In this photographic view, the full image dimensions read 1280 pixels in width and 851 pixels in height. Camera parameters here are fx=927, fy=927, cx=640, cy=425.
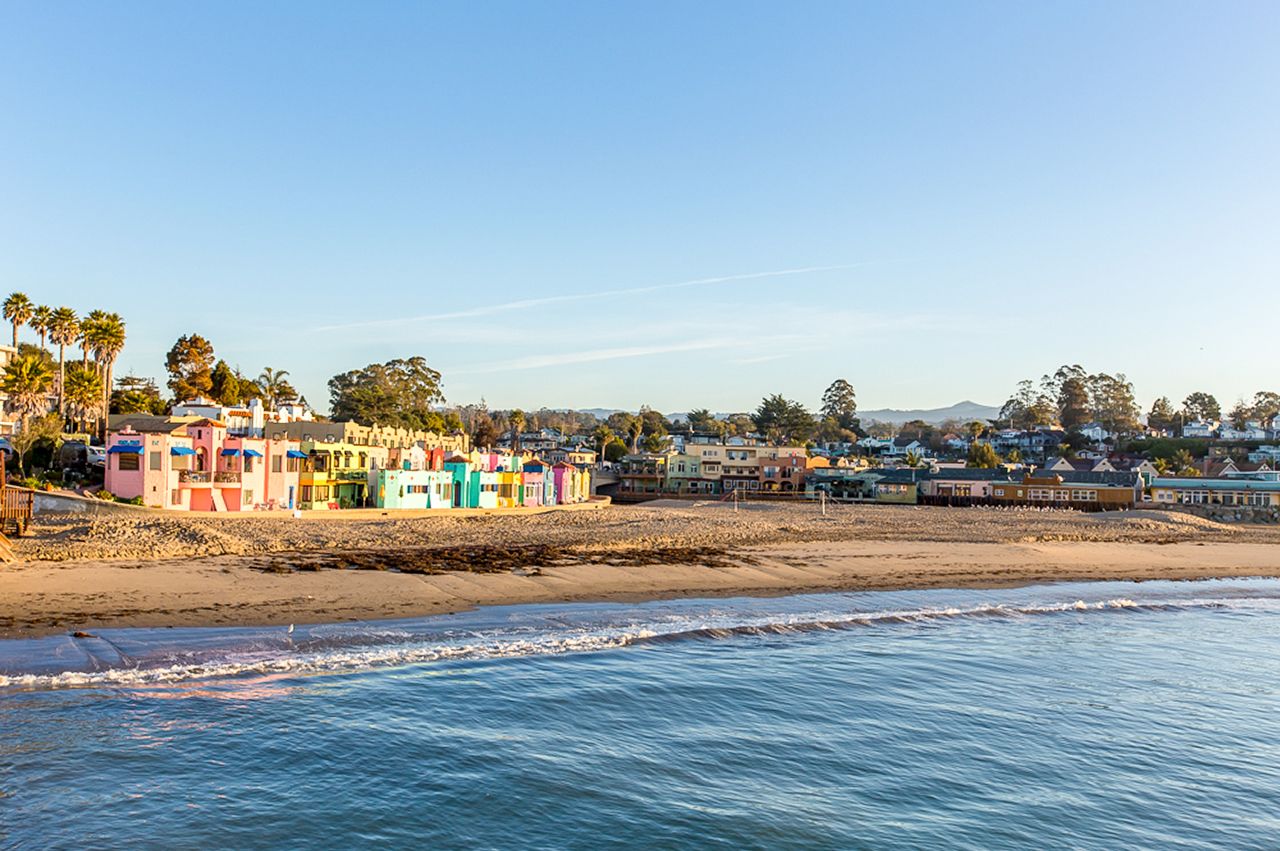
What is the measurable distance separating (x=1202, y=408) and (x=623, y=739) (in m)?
187

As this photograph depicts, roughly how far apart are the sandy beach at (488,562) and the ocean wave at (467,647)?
2988 mm

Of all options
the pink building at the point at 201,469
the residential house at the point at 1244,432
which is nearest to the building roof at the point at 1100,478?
the residential house at the point at 1244,432

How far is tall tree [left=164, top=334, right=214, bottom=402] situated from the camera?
8212 cm

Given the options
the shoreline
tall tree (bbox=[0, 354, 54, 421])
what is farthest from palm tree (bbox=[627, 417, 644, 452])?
the shoreline

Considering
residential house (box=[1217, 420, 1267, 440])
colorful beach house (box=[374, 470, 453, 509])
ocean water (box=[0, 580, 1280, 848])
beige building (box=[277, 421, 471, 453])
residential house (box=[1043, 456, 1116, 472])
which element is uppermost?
residential house (box=[1217, 420, 1267, 440])

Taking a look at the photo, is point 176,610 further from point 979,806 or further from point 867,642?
point 979,806

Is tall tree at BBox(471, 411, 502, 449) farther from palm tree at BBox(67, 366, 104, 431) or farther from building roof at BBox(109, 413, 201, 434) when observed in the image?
building roof at BBox(109, 413, 201, 434)

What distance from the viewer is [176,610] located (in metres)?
20.2

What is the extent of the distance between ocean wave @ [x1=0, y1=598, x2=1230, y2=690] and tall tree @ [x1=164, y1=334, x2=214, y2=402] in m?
71.8

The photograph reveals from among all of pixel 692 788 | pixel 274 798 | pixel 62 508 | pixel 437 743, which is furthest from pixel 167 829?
pixel 62 508

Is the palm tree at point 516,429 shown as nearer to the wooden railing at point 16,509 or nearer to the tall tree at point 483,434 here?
the tall tree at point 483,434

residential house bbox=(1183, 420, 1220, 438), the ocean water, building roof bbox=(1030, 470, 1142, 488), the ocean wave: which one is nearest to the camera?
the ocean water

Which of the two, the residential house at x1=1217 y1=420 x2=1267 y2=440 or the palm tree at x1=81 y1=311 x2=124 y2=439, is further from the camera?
the residential house at x1=1217 y1=420 x2=1267 y2=440

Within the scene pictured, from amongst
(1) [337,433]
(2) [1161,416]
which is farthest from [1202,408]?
(1) [337,433]
